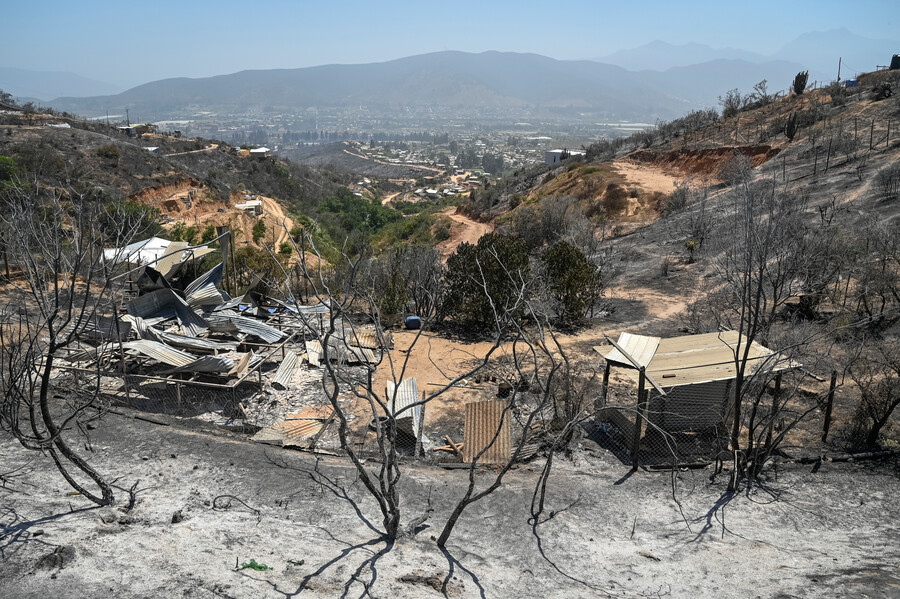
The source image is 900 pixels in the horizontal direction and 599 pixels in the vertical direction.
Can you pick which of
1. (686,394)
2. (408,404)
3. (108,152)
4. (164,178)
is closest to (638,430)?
(686,394)

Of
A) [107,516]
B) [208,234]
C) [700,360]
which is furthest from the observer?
[208,234]

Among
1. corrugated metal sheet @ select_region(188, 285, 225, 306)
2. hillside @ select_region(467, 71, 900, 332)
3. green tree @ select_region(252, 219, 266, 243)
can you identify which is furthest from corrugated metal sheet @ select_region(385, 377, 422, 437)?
green tree @ select_region(252, 219, 266, 243)

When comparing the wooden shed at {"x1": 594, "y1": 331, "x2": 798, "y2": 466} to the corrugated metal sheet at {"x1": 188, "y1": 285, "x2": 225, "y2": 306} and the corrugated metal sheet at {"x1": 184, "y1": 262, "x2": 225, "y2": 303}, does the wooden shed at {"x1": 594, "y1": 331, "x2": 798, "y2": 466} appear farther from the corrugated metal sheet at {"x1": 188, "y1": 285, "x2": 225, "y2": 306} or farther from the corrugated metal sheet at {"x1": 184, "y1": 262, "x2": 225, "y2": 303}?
the corrugated metal sheet at {"x1": 184, "y1": 262, "x2": 225, "y2": 303}

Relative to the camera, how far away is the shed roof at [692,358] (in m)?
8.91

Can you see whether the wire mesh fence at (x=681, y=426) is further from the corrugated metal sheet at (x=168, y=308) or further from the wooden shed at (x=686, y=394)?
the corrugated metal sheet at (x=168, y=308)

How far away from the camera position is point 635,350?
10.3 metres

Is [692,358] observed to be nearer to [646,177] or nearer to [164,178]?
[646,177]

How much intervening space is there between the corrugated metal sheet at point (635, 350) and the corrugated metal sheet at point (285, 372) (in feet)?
20.0

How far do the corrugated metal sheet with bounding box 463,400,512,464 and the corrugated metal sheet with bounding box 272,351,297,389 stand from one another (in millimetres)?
3992

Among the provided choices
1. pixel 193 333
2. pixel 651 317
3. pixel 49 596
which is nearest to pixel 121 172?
pixel 193 333

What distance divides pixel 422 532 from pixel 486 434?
282 centimetres

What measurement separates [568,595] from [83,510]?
5.15 meters

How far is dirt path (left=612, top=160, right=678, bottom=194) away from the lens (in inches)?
1342

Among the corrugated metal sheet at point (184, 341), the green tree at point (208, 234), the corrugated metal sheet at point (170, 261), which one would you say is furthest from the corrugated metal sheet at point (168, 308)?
the green tree at point (208, 234)
